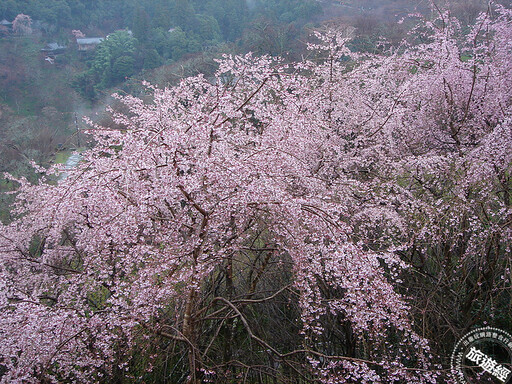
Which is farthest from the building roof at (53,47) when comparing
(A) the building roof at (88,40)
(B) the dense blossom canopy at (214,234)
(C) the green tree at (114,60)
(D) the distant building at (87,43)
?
(B) the dense blossom canopy at (214,234)

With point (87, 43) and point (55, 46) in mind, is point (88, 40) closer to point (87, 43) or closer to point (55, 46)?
point (87, 43)

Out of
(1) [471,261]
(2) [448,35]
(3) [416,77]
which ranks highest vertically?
(2) [448,35]

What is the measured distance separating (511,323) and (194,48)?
2256 centimetres

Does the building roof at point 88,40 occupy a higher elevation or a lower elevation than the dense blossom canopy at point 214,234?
higher

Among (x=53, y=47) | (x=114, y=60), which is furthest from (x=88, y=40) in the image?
(x=114, y=60)

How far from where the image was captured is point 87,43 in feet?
95.9

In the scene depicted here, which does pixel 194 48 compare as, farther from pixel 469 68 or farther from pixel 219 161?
pixel 219 161

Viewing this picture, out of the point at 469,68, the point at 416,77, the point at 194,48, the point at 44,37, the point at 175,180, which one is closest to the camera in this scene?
the point at 175,180

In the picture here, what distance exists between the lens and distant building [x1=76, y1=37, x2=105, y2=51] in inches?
1122

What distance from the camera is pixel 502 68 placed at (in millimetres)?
5234

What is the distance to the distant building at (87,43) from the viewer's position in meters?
28.5

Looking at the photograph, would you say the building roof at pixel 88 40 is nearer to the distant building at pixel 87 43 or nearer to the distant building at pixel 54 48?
the distant building at pixel 87 43

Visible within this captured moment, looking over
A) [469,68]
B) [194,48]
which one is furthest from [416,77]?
[194,48]

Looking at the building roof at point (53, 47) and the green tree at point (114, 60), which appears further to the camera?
the building roof at point (53, 47)
